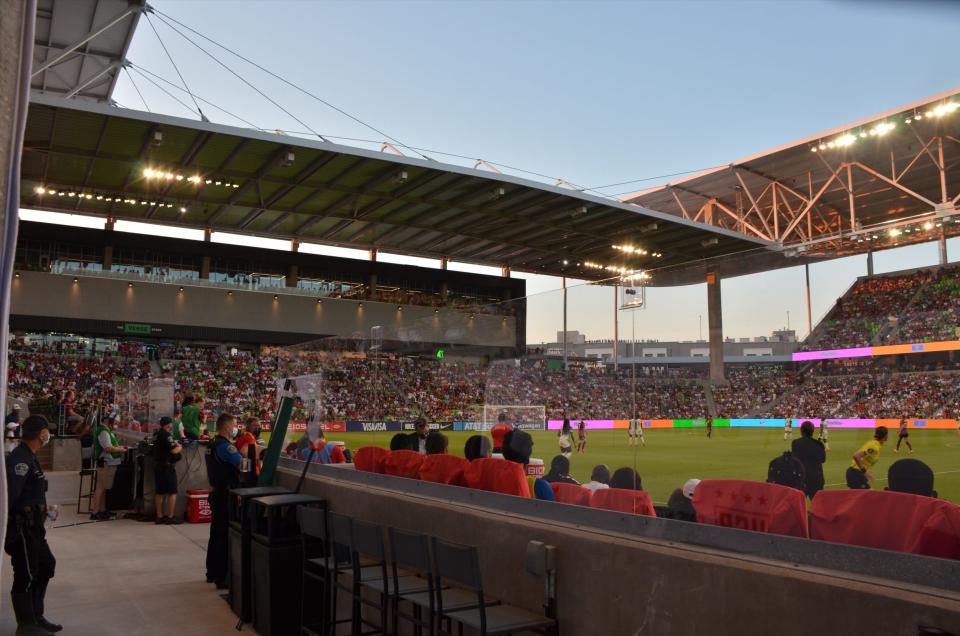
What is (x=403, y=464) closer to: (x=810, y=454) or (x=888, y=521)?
(x=810, y=454)

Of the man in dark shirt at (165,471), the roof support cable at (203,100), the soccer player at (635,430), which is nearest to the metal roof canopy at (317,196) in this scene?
the roof support cable at (203,100)

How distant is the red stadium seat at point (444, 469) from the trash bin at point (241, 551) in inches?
71.3

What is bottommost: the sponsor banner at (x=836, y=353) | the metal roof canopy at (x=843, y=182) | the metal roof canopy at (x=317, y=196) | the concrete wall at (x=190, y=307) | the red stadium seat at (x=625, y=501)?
the red stadium seat at (x=625, y=501)

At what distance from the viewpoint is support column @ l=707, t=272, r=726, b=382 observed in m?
4.42

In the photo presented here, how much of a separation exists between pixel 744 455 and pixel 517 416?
295cm

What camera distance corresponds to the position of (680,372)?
4.76m

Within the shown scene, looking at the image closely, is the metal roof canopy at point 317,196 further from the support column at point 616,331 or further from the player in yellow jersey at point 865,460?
the player in yellow jersey at point 865,460

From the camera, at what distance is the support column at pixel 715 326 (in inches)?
174

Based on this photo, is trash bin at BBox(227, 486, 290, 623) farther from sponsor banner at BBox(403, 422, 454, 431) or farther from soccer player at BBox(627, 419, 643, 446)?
soccer player at BBox(627, 419, 643, 446)

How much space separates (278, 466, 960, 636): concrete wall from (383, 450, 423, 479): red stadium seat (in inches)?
43.3

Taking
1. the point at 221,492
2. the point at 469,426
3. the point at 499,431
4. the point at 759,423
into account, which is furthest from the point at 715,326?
the point at 221,492

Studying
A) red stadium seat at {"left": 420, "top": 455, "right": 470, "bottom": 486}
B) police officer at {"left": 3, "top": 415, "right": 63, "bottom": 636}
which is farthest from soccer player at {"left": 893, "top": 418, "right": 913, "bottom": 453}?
police officer at {"left": 3, "top": 415, "right": 63, "bottom": 636}

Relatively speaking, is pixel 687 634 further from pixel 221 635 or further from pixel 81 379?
pixel 81 379

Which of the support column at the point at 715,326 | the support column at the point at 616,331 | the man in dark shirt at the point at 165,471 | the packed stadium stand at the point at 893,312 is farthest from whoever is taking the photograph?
the man in dark shirt at the point at 165,471
